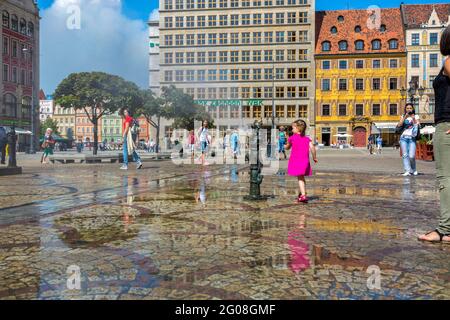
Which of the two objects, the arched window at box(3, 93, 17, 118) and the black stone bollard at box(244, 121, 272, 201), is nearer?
the black stone bollard at box(244, 121, 272, 201)

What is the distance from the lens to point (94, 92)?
26.0 meters

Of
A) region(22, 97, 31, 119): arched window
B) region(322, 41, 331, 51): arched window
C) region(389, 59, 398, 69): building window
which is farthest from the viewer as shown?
region(322, 41, 331, 51): arched window

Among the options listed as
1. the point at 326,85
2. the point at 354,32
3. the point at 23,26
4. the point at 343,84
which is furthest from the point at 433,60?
the point at 23,26

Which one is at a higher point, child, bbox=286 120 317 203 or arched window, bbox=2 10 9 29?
arched window, bbox=2 10 9 29

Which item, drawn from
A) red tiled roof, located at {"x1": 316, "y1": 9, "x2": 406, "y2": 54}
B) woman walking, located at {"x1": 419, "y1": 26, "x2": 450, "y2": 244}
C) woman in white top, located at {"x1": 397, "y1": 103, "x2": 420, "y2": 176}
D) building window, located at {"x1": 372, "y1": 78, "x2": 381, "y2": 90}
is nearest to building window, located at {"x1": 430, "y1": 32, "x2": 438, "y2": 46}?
red tiled roof, located at {"x1": 316, "y1": 9, "x2": 406, "y2": 54}

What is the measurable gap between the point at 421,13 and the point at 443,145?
65.8 meters

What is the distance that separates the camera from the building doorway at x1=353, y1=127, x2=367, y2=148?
6225 centimetres

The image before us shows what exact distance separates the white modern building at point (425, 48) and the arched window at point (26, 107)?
164ft

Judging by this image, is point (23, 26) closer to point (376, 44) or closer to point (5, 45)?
point (5, 45)

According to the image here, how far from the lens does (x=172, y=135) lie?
70.4 metres

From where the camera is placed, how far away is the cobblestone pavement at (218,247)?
288cm

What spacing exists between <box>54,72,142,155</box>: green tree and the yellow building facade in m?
40.0

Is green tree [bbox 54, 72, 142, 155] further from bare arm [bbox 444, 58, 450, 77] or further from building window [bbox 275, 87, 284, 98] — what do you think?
building window [bbox 275, 87, 284, 98]

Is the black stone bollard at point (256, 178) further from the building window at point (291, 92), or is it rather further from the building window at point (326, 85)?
the building window at point (291, 92)
